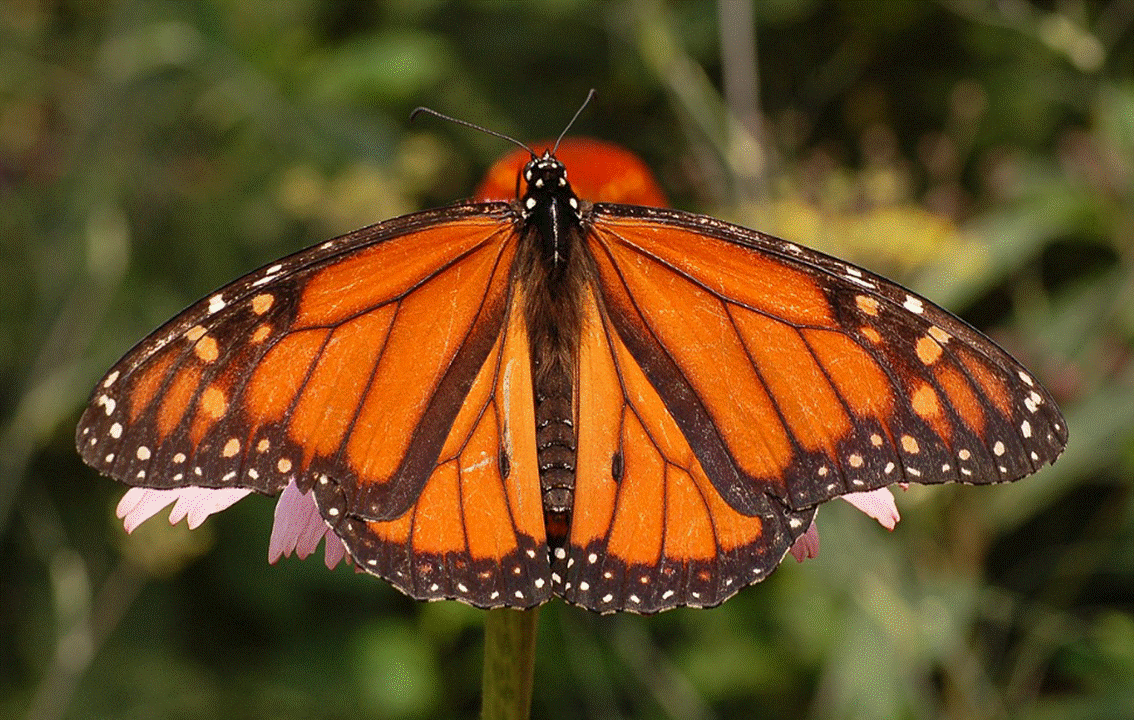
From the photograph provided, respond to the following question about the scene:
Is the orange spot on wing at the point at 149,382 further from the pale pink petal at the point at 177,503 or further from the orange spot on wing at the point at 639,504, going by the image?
the orange spot on wing at the point at 639,504

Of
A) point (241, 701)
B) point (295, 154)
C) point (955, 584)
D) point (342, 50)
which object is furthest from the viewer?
point (342, 50)

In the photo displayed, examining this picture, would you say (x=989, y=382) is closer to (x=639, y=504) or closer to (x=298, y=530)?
(x=639, y=504)

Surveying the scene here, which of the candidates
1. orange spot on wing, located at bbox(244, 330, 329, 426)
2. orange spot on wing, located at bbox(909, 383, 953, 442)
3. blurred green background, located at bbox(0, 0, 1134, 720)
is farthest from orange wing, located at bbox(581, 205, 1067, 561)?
blurred green background, located at bbox(0, 0, 1134, 720)

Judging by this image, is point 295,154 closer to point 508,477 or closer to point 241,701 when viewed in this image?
point 241,701

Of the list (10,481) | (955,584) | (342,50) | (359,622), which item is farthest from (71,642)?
(955,584)

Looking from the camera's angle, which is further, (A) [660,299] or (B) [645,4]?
(B) [645,4]
